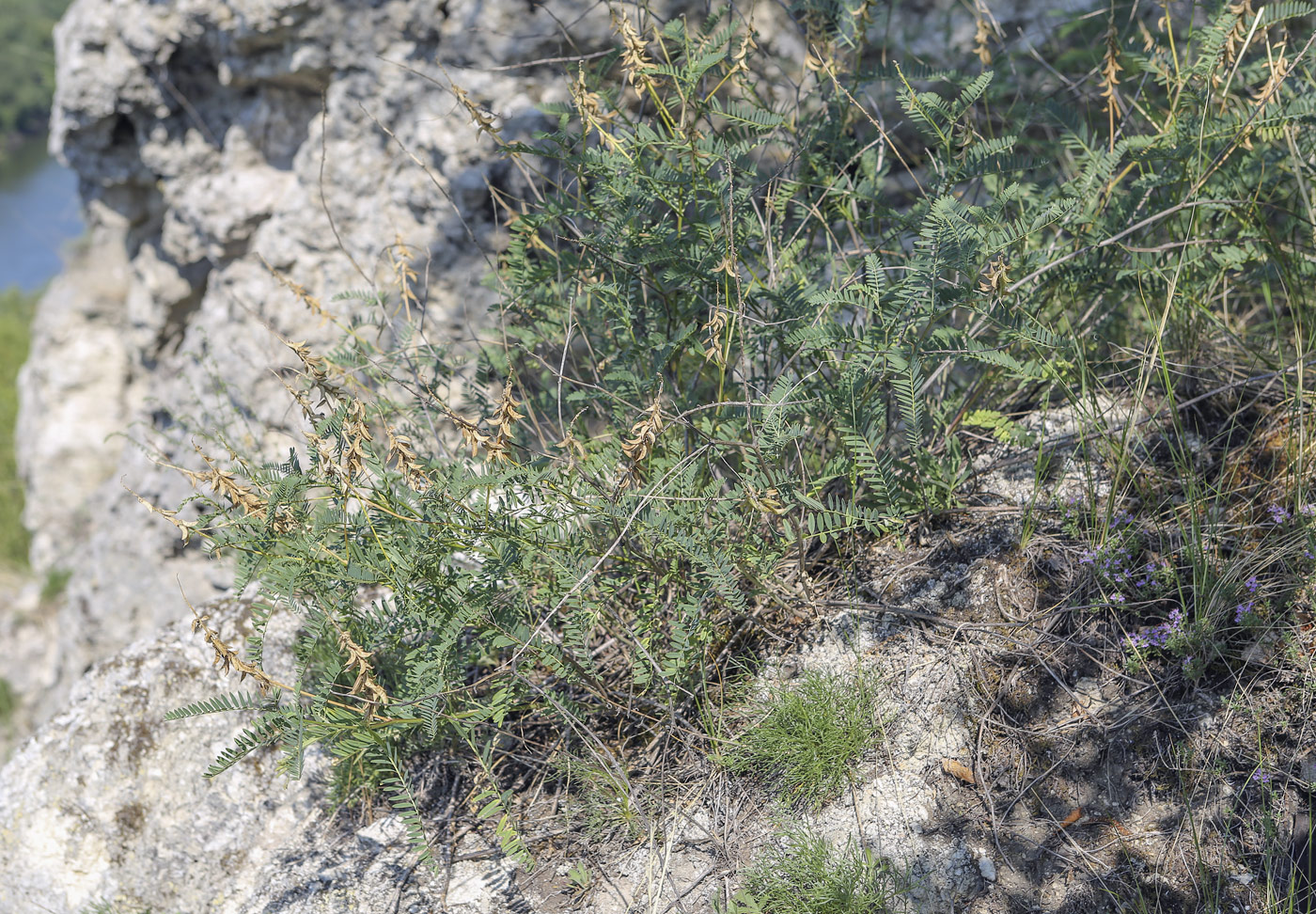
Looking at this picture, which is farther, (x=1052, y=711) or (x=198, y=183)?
(x=198, y=183)

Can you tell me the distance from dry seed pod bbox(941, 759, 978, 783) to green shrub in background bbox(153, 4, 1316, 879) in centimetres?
Result: 55

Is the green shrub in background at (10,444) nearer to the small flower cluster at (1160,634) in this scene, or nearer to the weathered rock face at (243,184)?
the weathered rock face at (243,184)

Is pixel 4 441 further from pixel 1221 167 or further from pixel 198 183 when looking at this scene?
pixel 1221 167

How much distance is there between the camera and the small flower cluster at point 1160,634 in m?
1.88

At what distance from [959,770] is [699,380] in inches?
46.3

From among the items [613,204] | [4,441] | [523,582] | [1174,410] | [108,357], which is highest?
[613,204]

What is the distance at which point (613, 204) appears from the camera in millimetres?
2135

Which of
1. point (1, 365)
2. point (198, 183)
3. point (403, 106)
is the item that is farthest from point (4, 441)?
point (403, 106)

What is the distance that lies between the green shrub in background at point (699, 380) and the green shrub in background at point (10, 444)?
24.7 ft

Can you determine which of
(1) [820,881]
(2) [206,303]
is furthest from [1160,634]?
(2) [206,303]

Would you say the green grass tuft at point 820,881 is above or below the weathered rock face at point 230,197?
below

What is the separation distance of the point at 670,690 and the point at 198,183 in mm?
3781

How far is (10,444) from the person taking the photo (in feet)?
28.6

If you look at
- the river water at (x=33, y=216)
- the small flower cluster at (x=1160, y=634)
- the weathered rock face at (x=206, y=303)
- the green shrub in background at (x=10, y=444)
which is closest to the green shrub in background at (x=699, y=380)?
the weathered rock face at (x=206, y=303)
